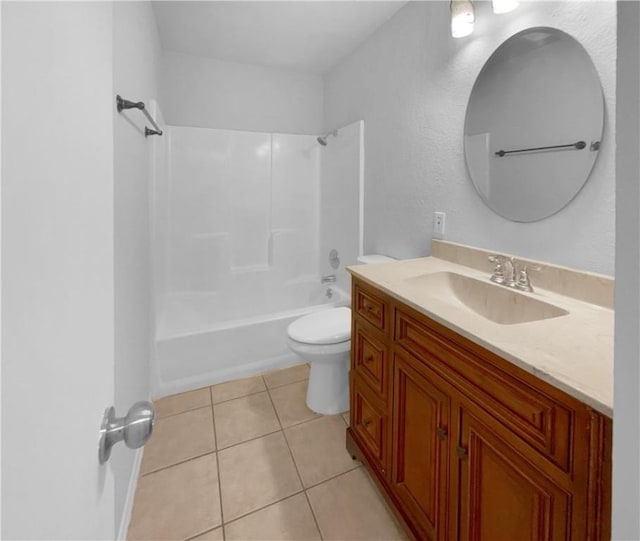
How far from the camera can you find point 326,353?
1.77m

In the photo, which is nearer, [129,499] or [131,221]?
[129,499]

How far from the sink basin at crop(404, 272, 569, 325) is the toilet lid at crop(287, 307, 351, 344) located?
61cm

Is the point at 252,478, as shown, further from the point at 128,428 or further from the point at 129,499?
the point at 128,428

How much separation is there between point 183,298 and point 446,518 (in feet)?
7.47

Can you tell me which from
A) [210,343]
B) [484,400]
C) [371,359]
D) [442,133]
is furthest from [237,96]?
[484,400]

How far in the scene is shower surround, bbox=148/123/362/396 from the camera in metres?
2.30

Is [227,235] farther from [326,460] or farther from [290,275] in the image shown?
[326,460]

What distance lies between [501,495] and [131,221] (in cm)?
165

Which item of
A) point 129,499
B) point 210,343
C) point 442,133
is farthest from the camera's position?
point 210,343

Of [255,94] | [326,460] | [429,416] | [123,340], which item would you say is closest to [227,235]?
[255,94]

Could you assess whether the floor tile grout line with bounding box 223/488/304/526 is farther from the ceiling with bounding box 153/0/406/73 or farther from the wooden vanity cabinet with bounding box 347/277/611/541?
the ceiling with bounding box 153/0/406/73

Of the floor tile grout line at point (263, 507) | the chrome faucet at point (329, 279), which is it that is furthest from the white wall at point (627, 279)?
the chrome faucet at point (329, 279)

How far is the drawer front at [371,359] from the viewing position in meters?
1.28

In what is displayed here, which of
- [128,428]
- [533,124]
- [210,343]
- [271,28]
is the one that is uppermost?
[271,28]
